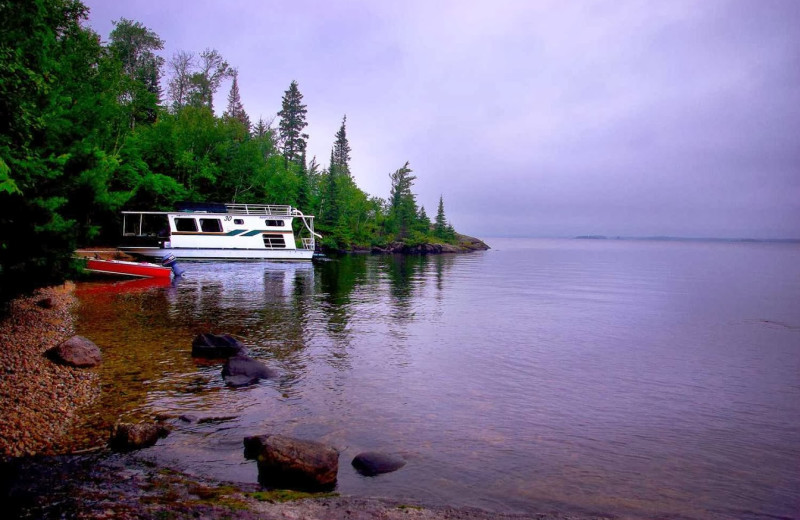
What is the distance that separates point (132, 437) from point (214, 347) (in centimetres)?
536

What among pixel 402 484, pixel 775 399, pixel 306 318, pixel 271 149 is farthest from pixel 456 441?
pixel 271 149

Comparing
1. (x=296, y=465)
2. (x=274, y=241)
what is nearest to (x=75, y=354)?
(x=296, y=465)

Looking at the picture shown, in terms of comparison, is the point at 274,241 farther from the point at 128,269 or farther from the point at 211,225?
the point at 128,269

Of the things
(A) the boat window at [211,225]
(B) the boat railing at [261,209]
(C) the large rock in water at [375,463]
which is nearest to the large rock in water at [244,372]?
(C) the large rock in water at [375,463]

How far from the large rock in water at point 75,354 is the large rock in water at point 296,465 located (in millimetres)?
6120

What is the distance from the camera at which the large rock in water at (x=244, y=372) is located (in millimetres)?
10457

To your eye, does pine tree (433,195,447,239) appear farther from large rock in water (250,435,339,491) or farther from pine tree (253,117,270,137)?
large rock in water (250,435,339,491)

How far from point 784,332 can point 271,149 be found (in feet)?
198

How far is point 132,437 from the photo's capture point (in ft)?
23.1

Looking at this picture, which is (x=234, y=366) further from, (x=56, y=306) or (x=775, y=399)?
(x=775, y=399)

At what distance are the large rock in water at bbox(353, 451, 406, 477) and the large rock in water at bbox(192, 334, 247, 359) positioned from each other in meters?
6.42

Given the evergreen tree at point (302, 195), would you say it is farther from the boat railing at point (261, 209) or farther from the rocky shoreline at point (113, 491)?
the rocky shoreline at point (113, 491)

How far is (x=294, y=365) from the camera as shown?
1220 cm

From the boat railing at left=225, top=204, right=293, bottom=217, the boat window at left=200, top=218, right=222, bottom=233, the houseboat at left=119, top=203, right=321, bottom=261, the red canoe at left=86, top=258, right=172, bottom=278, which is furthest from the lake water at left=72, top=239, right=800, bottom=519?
the boat railing at left=225, top=204, right=293, bottom=217
